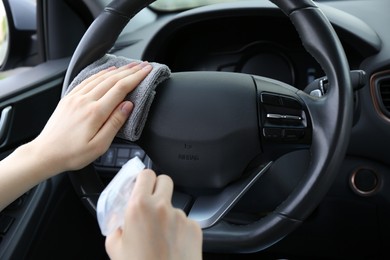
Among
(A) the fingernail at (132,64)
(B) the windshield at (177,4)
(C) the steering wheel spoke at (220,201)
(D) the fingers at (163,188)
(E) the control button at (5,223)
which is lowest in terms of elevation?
(E) the control button at (5,223)

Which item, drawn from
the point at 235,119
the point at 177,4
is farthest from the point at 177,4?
the point at 235,119

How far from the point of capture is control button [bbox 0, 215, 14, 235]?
1.21 meters

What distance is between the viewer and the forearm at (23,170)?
76 cm

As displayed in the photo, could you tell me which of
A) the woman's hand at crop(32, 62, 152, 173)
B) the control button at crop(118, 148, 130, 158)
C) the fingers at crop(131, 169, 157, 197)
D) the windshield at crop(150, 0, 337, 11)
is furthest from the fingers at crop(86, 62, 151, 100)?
the windshield at crop(150, 0, 337, 11)

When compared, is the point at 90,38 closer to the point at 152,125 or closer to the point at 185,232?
the point at 152,125

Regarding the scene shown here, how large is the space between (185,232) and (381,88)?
770 millimetres

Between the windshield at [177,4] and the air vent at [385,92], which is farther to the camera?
the windshield at [177,4]

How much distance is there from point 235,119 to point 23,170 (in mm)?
358

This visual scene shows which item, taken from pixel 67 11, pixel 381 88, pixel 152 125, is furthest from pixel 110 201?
pixel 67 11

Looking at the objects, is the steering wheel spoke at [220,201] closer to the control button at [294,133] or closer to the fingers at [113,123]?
the control button at [294,133]

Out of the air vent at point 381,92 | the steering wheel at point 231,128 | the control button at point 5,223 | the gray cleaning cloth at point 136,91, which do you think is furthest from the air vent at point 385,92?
the control button at point 5,223

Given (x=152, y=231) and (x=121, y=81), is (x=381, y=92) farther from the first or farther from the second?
(x=152, y=231)

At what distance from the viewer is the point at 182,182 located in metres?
0.89

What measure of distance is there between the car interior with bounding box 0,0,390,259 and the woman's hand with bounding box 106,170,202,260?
0.23 metres
